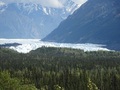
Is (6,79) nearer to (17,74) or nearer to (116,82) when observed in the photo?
(116,82)

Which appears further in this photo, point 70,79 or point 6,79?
point 70,79

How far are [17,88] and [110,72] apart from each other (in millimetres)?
81551

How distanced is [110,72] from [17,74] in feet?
142

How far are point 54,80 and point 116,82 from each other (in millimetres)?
28011

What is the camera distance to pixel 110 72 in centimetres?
18712

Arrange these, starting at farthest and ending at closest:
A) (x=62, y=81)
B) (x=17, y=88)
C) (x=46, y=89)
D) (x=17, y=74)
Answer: (x=17, y=74) < (x=62, y=81) < (x=46, y=89) < (x=17, y=88)

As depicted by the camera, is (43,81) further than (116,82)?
Yes

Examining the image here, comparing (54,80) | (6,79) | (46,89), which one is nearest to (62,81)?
(54,80)

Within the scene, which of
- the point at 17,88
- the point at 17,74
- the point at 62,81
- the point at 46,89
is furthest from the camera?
the point at 17,74

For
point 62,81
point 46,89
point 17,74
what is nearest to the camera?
point 46,89

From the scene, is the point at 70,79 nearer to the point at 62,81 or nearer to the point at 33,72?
the point at 62,81

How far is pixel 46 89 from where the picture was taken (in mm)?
163000

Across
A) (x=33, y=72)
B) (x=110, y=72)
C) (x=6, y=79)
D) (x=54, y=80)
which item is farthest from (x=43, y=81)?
(x=6, y=79)

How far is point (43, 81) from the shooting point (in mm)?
181375
